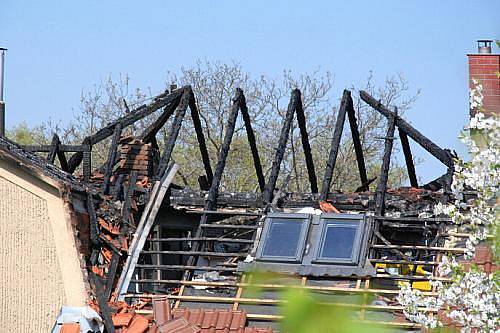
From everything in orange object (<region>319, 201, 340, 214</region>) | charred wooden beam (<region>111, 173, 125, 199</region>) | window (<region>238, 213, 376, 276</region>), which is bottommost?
window (<region>238, 213, 376, 276</region>)

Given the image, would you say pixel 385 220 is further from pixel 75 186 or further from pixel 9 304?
pixel 9 304

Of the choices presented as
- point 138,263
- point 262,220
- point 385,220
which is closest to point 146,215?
point 138,263

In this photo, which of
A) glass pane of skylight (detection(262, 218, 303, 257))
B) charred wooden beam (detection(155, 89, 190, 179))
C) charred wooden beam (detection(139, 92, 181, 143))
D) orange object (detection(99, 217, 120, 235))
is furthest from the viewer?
charred wooden beam (detection(139, 92, 181, 143))

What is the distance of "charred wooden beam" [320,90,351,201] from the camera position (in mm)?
14570

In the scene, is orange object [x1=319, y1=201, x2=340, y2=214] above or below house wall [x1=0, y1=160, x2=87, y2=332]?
above

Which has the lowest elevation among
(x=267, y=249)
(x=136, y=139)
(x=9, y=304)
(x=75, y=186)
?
(x=9, y=304)

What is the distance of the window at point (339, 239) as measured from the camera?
1274 cm

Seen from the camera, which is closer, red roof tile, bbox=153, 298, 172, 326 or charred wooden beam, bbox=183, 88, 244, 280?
red roof tile, bbox=153, 298, 172, 326

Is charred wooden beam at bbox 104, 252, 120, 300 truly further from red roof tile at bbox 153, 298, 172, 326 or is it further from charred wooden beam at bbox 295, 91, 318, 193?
charred wooden beam at bbox 295, 91, 318, 193

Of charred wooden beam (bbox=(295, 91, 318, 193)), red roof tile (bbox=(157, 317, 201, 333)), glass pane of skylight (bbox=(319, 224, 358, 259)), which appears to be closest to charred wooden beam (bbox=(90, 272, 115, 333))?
red roof tile (bbox=(157, 317, 201, 333))

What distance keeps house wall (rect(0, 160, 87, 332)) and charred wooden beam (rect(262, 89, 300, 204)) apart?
3.32 m

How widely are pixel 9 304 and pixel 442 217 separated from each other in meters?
6.32

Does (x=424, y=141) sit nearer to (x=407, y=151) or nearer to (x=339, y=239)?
(x=407, y=151)

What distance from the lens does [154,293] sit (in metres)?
13.5
